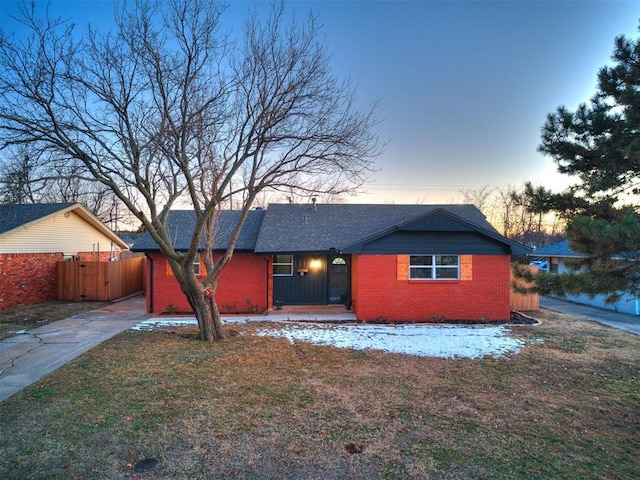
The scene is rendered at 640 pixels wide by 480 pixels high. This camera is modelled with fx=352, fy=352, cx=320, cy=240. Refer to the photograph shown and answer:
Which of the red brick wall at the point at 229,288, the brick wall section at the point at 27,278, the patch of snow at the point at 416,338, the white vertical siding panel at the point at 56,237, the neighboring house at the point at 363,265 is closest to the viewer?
the patch of snow at the point at 416,338

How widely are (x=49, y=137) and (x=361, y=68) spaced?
7346 millimetres

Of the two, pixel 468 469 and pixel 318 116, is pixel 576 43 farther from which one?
pixel 468 469

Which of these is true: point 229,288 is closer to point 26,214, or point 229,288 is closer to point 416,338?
point 416,338

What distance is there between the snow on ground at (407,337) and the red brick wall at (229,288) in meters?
1.38

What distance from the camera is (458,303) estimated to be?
12086mm

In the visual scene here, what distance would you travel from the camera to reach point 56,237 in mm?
17078

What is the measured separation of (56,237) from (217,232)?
30.8 feet

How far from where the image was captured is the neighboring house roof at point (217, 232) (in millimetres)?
12944

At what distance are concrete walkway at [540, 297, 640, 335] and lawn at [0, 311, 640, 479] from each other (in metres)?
5.15

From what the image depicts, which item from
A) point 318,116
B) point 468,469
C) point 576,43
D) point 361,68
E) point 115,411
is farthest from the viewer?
point 576,43

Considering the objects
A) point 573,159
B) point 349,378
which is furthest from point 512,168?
point 349,378

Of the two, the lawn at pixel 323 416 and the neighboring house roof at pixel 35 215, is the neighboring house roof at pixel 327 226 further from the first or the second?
the neighboring house roof at pixel 35 215

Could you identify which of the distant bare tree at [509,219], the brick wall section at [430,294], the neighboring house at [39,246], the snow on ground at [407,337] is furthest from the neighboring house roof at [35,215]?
the distant bare tree at [509,219]

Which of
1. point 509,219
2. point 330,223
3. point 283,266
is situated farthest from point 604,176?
point 509,219
